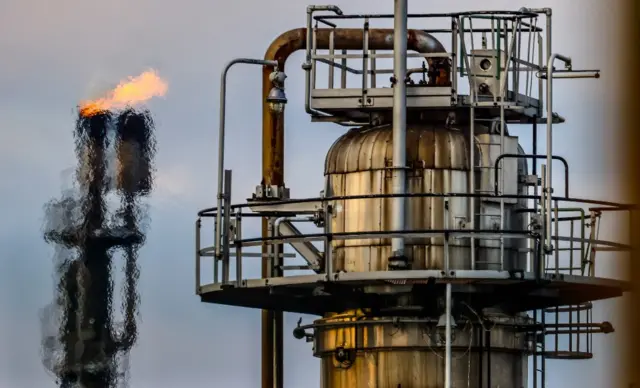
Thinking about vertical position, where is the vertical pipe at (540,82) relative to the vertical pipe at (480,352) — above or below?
above

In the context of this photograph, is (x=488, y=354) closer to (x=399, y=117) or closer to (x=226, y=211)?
(x=399, y=117)

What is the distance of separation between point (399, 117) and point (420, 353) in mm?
4533

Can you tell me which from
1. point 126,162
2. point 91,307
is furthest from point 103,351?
point 126,162

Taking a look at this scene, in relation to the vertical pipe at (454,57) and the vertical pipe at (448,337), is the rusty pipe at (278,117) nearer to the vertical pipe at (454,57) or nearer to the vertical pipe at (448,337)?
the vertical pipe at (454,57)

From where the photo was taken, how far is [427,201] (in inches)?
1758

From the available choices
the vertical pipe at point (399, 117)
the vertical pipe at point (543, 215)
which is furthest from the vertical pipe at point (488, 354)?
the vertical pipe at point (399, 117)

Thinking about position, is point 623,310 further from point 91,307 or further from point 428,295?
point 91,307

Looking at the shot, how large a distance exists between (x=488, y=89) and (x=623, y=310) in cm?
496

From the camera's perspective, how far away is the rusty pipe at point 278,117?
46.7 m

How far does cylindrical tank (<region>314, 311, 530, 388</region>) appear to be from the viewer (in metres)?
45.0

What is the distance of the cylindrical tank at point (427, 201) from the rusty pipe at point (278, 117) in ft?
7.00

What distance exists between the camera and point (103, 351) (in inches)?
1850

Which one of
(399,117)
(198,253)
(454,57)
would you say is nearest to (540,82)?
(454,57)

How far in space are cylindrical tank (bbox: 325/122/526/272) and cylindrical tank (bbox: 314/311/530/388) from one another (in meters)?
1.24
